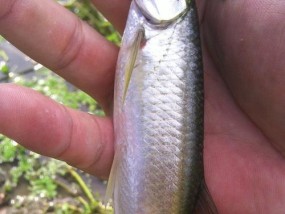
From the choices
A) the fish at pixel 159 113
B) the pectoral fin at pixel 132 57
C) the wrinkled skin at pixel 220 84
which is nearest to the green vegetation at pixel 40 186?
the wrinkled skin at pixel 220 84

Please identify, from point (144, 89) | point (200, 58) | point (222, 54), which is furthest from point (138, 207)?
point (222, 54)

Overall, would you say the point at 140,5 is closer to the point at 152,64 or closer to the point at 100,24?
the point at 152,64

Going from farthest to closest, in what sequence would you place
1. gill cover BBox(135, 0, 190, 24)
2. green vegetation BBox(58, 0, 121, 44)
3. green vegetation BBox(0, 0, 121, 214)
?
green vegetation BBox(58, 0, 121, 44)
green vegetation BBox(0, 0, 121, 214)
gill cover BBox(135, 0, 190, 24)

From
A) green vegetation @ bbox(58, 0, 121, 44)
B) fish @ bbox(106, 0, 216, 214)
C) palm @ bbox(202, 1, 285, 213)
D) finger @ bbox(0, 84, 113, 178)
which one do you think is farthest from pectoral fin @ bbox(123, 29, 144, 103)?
green vegetation @ bbox(58, 0, 121, 44)

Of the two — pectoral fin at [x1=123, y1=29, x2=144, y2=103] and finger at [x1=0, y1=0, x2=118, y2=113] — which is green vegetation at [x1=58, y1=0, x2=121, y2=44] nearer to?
finger at [x1=0, y1=0, x2=118, y2=113]

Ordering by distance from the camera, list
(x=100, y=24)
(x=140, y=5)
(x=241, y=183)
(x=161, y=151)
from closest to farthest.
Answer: (x=161, y=151), (x=140, y=5), (x=241, y=183), (x=100, y=24)

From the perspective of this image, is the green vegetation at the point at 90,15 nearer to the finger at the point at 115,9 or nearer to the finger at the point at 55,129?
the finger at the point at 115,9

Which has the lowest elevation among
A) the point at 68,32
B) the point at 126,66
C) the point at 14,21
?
the point at 126,66
